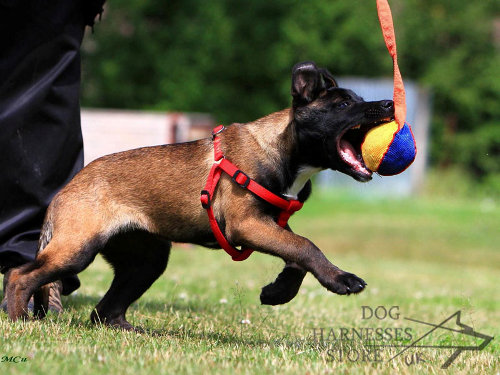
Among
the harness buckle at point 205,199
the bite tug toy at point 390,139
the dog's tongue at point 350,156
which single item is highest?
the bite tug toy at point 390,139

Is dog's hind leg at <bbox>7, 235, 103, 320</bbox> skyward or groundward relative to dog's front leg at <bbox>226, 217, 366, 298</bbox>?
groundward

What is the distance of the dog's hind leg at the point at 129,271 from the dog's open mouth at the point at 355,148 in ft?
4.26

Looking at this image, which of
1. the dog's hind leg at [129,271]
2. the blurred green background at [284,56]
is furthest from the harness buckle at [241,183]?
the blurred green background at [284,56]

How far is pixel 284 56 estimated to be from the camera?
64.4 ft

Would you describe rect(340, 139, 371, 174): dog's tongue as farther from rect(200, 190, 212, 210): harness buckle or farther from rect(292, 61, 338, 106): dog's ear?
rect(200, 190, 212, 210): harness buckle

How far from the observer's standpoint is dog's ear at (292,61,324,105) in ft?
14.0

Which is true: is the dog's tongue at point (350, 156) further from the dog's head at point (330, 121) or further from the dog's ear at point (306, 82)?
the dog's ear at point (306, 82)

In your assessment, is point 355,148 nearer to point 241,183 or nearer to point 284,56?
point 241,183

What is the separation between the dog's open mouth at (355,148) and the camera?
13.6 feet

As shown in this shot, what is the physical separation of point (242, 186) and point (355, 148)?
2.13 feet

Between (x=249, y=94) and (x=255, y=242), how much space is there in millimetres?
16771

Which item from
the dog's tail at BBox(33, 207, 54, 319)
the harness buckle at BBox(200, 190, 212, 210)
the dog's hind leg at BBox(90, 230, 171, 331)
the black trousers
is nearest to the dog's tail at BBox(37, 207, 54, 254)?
the dog's tail at BBox(33, 207, 54, 319)

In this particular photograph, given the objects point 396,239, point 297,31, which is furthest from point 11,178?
point 297,31

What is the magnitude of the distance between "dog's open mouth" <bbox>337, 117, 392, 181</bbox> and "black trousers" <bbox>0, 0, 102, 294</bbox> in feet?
6.55
